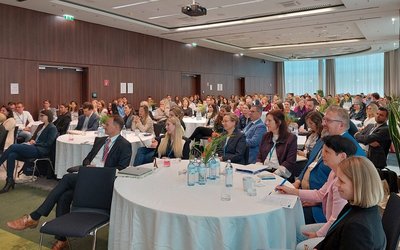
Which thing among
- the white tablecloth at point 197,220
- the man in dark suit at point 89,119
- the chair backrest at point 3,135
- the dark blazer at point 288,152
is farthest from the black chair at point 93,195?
the man in dark suit at point 89,119

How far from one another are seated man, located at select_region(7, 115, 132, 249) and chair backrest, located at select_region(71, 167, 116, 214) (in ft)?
1.17

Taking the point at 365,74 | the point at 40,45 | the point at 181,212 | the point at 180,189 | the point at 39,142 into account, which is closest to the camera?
the point at 181,212

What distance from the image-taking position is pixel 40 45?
466 inches

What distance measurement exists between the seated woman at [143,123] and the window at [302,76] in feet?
73.6

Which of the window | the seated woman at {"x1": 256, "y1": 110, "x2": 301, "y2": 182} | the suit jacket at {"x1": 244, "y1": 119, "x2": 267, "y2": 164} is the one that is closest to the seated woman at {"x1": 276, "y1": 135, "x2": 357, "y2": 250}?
the seated woman at {"x1": 256, "y1": 110, "x2": 301, "y2": 182}

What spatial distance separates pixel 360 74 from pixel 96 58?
20120 mm

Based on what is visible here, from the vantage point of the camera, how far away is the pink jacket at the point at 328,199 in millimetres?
2727

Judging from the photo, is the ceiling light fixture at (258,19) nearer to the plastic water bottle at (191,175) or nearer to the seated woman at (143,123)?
the seated woman at (143,123)

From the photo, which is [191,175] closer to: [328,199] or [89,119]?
[328,199]

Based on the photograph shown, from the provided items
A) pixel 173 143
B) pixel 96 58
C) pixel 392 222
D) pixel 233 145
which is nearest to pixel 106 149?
pixel 173 143

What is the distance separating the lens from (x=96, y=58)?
13.8 meters

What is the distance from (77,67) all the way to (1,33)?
3.00 metres

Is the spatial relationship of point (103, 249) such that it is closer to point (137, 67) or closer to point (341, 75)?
point (137, 67)

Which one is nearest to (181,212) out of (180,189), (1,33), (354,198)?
(180,189)
